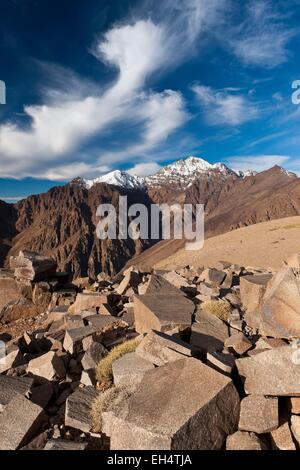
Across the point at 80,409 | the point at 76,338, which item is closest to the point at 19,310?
the point at 76,338

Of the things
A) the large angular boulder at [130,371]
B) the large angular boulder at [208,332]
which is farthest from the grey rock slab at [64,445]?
the large angular boulder at [208,332]

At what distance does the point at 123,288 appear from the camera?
1392cm

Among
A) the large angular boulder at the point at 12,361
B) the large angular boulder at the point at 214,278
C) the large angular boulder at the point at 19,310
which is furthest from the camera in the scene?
the large angular boulder at the point at 19,310

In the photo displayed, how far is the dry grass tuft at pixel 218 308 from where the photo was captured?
28.6 ft

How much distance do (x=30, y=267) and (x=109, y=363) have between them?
1107 centimetres

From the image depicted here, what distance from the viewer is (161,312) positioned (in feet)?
26.9

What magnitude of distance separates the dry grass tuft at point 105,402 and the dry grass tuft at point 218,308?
3864mm

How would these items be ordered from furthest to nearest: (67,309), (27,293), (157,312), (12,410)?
(27,293)
(67,309)
(157,312)
(12,410)

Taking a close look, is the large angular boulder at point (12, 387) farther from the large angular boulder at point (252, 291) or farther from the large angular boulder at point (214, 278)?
the large angular boulder at point (214, 278)

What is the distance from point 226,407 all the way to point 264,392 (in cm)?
65

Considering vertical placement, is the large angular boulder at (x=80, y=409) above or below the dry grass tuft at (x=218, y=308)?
below

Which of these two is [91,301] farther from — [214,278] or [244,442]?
[244,442]
